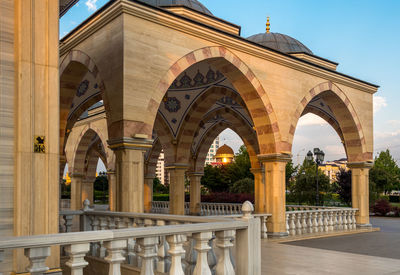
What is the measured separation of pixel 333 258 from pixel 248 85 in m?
4.94

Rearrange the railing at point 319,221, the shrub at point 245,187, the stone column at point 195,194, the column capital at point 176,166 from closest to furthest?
the railing at point 319,221, the column capital at point 176,166, the stone column at point 195,194, the shrub at point 245,187

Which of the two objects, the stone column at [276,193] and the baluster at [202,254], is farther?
the stone column at [276,193]

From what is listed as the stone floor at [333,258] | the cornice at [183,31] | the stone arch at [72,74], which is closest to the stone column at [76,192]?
the stone arch at [72,74]

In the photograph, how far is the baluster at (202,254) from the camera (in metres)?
3.48

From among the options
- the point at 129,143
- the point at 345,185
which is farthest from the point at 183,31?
the point at 345,185

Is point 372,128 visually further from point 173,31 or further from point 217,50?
point 173,31

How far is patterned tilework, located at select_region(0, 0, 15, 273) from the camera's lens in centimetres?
367

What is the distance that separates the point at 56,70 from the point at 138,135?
3780 mm

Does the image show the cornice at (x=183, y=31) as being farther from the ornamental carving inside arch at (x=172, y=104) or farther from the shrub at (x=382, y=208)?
the shrub at (x=382, y=208)

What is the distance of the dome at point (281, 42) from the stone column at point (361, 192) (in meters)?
5.04

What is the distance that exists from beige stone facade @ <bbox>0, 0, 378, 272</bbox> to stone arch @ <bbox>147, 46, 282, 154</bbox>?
0.03 meters

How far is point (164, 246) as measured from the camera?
4164 mm

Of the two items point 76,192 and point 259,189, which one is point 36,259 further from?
point 76,192

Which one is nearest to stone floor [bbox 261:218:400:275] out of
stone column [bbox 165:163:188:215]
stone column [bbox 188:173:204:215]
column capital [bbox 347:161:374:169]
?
column capital [bbox 347:161:374:169]
